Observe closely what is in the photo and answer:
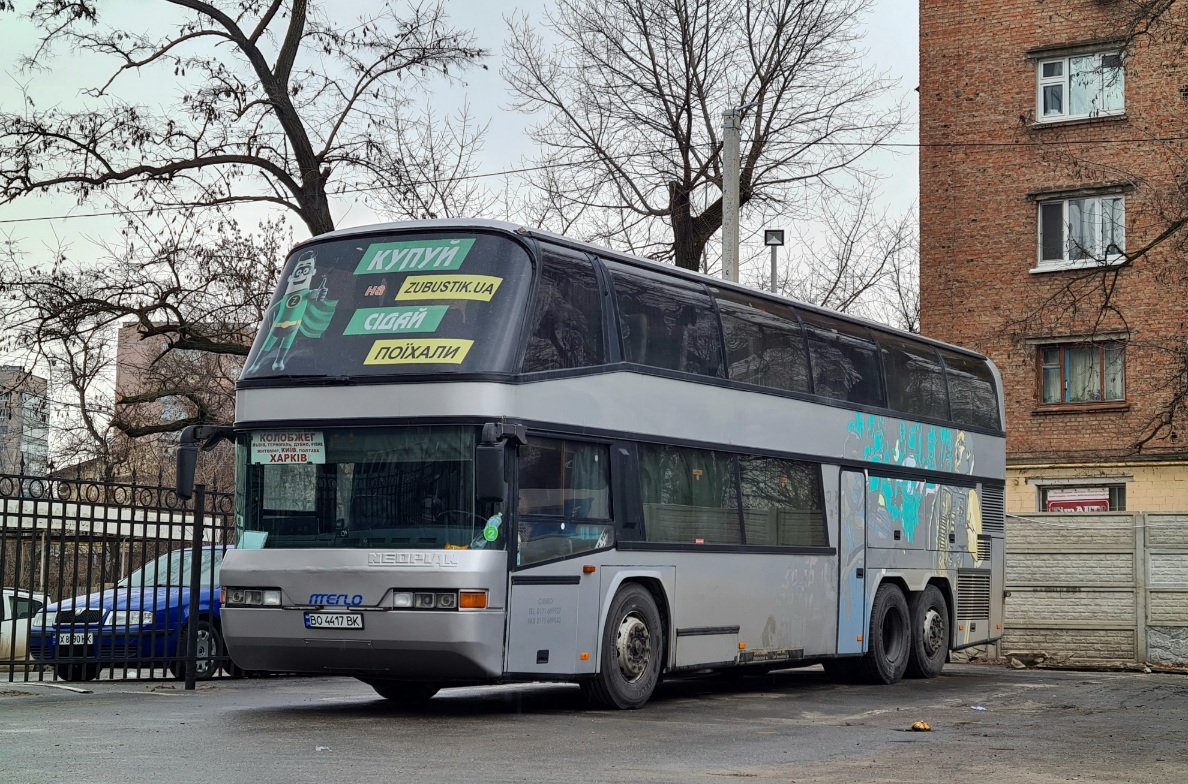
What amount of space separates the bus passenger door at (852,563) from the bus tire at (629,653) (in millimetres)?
3666

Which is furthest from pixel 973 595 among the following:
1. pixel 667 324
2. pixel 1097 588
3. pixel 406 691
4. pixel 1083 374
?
pixel 1083 374

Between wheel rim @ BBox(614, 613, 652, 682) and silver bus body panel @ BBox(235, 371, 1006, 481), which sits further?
wheel rim @ BBox(614, 613, 652, 682)

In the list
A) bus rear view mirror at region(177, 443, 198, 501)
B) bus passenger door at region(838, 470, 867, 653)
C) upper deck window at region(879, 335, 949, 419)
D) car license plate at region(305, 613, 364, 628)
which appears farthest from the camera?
upper deck window at region(879, 335, 949, 419)

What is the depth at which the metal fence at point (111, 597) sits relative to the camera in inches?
601

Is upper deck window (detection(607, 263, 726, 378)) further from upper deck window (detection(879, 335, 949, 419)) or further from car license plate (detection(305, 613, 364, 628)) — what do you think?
upper deck window (detection(879, 335, 949, 419))

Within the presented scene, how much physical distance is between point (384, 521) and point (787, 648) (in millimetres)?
5424

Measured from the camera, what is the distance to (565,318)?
12.8 m

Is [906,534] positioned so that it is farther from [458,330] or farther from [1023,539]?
[458,330]

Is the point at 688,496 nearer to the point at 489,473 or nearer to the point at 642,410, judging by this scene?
the point at 642,410

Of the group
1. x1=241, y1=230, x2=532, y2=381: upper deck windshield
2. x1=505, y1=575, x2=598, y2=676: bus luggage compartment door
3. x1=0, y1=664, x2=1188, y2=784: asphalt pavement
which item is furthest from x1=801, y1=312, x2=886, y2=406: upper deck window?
x1=241, y1=230, x2=532, y2=381: upper deck windshield

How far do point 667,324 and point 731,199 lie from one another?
8.86m

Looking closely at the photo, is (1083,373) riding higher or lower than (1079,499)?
higher

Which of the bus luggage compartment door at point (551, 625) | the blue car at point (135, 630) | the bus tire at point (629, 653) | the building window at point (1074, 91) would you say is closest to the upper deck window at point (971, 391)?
the bus tire at point (629, 653)

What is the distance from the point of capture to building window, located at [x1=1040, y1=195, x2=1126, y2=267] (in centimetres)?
3241
